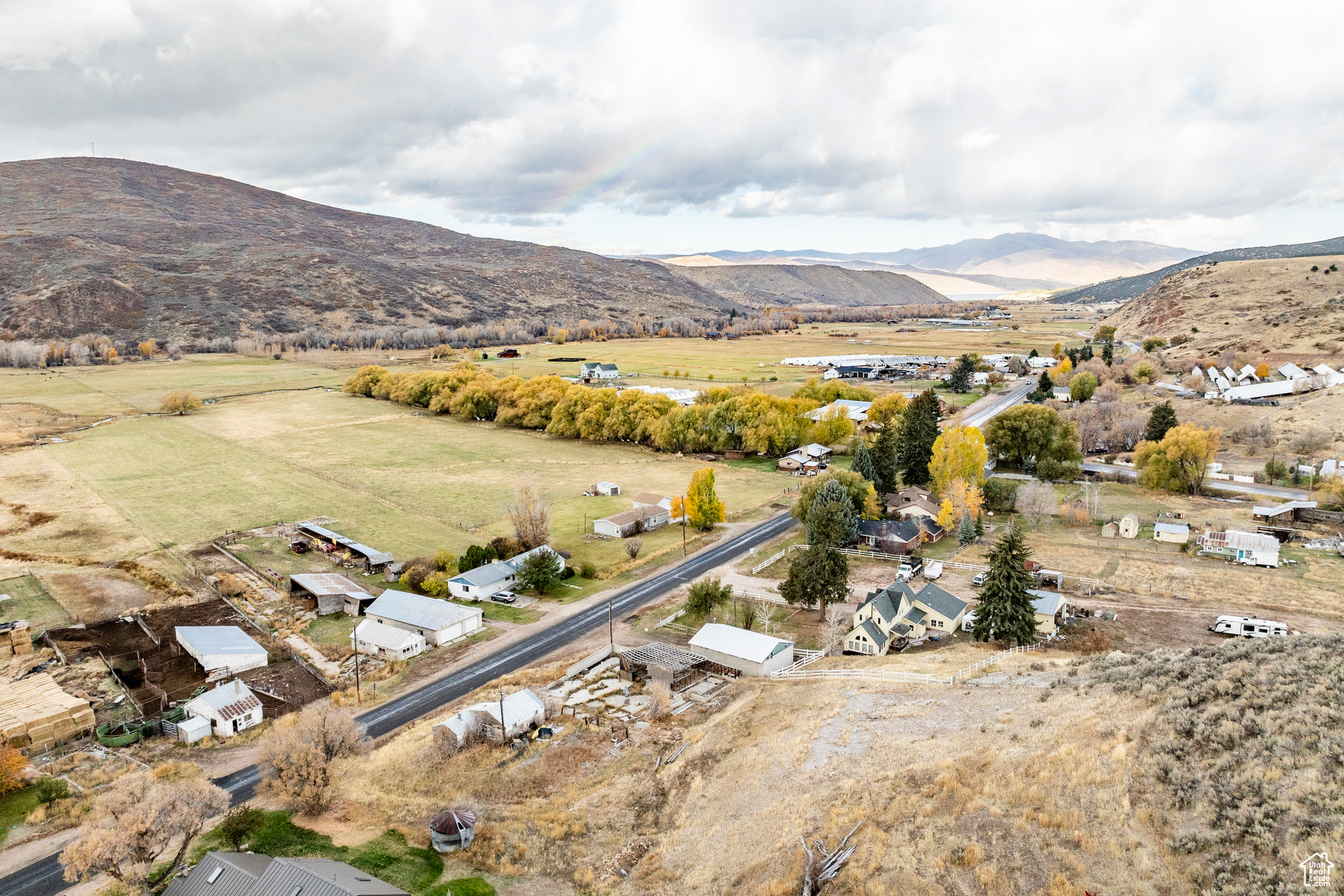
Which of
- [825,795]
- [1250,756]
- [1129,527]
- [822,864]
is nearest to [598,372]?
[1129,527]

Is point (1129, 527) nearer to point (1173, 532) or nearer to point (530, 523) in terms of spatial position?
point (1173, 532)

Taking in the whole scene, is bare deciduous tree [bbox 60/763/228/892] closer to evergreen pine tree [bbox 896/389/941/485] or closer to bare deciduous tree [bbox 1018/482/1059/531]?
bare deciduous tree [bbox 1018/482/1059/531]

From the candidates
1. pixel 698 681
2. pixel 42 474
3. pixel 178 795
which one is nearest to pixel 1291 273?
pixel 698 681

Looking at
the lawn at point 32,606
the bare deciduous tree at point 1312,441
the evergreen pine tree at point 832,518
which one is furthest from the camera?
the bare deciduous tree at point 1312,441

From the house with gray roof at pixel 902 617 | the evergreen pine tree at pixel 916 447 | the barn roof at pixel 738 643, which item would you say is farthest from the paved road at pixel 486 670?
the evergreen pine tree at pixel 916 447

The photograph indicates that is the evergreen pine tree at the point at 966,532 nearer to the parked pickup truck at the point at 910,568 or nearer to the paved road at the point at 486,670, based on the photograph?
the parked pickup truck at the point at 910,568
